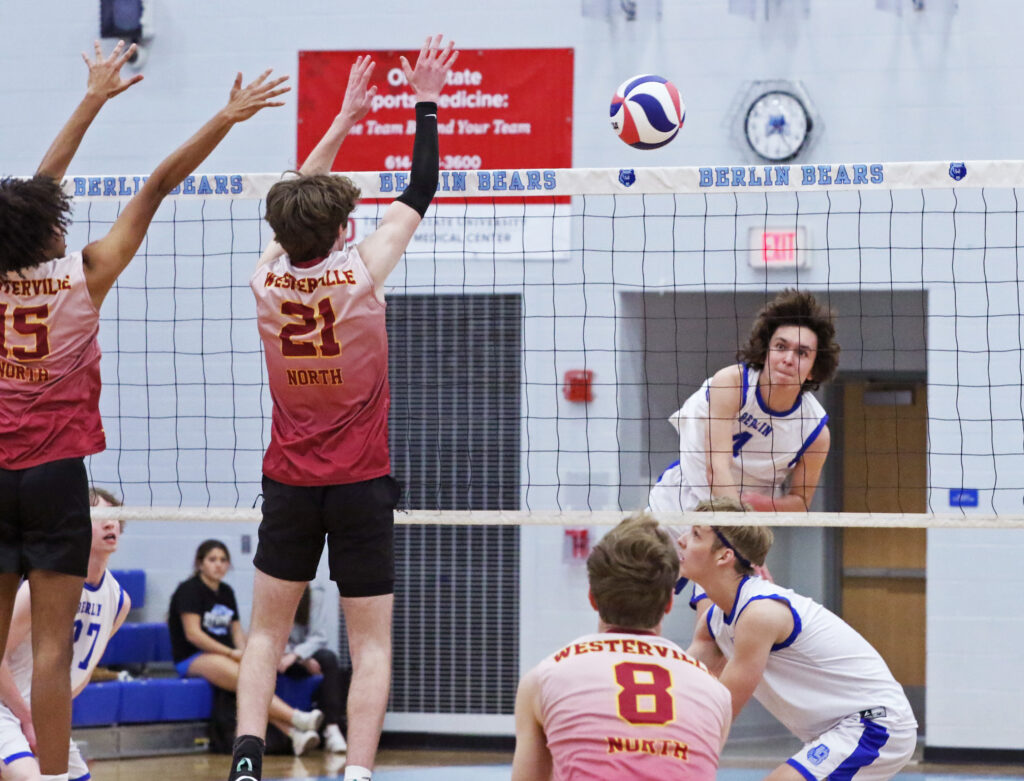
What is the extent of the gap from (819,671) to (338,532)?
188cm

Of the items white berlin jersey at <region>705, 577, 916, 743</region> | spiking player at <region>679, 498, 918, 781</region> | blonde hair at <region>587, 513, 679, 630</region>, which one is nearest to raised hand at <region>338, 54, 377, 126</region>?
spiking player at <region>679, 498, 918, 781</region>

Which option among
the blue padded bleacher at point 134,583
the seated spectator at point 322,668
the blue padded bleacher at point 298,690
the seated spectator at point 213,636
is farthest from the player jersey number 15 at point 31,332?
the blue padded bleacher at point 134,583

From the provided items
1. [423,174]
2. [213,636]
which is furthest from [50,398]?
[213,636]

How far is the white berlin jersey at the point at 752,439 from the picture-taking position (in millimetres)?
5793

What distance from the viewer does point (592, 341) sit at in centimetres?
981

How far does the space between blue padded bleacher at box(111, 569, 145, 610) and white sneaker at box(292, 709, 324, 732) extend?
166 centimetres

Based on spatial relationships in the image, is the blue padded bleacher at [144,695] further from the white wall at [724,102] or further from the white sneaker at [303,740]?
the white wall at [724,102]

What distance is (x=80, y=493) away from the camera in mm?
4266

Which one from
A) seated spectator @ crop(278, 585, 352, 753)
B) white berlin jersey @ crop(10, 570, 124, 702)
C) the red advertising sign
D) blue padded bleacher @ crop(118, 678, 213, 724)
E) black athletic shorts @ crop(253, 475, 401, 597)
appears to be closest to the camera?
black athletic shorts @ crop(253, 475, 401, 597)

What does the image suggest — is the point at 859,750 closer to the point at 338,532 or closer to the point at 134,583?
the point at 338,532

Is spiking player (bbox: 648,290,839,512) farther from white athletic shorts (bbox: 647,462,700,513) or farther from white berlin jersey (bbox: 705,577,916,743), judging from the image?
white berlin jersey (bbox: 705,577,916,743)

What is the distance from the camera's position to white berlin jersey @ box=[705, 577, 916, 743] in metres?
4.84

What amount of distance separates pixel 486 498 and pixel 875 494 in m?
3.06

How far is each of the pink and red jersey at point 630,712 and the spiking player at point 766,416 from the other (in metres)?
2.55
